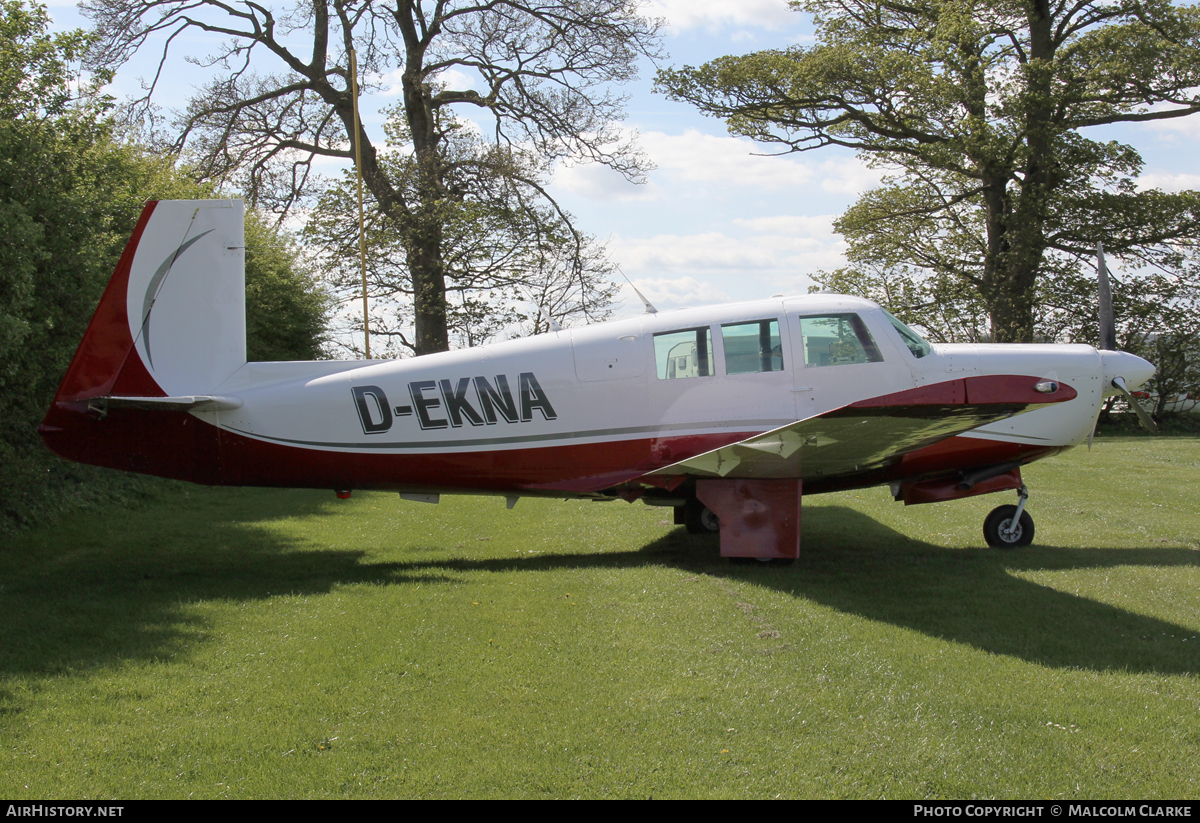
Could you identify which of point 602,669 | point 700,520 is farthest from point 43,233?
point 700,520

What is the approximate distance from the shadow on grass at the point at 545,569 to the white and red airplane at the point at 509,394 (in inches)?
→ 33.6

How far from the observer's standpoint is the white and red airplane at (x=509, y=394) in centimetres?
775

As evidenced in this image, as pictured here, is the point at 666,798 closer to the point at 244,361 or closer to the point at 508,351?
Result: the point at 508,351

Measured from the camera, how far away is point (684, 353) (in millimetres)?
7980

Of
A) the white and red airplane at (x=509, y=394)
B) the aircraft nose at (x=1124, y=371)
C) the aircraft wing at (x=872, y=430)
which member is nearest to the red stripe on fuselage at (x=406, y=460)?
the white and red airplane at (x=509, y=394)

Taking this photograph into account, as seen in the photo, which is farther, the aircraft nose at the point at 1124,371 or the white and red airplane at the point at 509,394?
the aircraft nose at the point at 1124,371

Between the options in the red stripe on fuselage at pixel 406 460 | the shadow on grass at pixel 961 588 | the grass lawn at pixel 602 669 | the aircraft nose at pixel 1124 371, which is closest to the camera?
the grass lawn at pixel 602 669

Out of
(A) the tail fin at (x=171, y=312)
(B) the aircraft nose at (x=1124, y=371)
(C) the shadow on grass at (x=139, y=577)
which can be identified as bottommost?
(C) the shadow on grass at (x=139, y=577)

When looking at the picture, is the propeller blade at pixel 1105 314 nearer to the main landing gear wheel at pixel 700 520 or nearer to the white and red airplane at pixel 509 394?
the white and red airplane at pixel 509 394

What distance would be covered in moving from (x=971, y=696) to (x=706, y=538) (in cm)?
526

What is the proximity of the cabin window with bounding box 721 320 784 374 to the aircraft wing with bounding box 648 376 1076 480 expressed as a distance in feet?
3.39

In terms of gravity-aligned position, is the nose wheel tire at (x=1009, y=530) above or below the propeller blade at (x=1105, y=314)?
below

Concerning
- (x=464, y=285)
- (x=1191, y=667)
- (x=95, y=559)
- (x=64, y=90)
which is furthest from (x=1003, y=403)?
(x=464, y=285)
